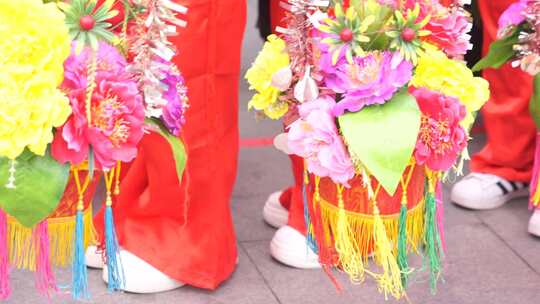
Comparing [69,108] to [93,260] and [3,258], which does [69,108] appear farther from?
[93,260]

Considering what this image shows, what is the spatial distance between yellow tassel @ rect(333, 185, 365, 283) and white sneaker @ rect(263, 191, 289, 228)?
85cm

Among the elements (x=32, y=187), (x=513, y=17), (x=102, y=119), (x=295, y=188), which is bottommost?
(x=295, y=188)

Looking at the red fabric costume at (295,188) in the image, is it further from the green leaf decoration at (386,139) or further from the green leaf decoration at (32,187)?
the green leaf decoration at (32,187)

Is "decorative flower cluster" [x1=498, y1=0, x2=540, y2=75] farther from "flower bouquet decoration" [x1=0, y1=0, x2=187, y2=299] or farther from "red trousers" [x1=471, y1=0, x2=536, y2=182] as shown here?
"flower bouquet decoration" [x1=0, y1=0, x2=187, y2=299]

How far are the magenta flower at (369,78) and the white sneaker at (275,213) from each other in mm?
977

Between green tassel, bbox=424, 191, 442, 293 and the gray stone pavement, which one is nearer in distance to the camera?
green tassel, bbox=424, 191, 442, 293

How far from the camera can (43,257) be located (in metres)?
1.90

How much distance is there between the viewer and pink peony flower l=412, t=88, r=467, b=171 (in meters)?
1.95

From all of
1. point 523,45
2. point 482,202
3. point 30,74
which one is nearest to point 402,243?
point 523,45

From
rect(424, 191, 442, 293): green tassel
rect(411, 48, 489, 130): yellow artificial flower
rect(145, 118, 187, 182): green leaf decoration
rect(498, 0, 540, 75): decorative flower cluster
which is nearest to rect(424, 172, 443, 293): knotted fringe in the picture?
rect(424, 191, 442, 293): green tassel

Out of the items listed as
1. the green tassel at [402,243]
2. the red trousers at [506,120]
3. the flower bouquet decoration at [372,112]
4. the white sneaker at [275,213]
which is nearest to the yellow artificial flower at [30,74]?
the flower bouquet decoration at [372,112]

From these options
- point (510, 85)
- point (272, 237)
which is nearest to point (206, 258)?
point (272, 237)

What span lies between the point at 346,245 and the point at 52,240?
1.81 ft

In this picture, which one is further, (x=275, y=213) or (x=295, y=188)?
(x=275, y=213)
